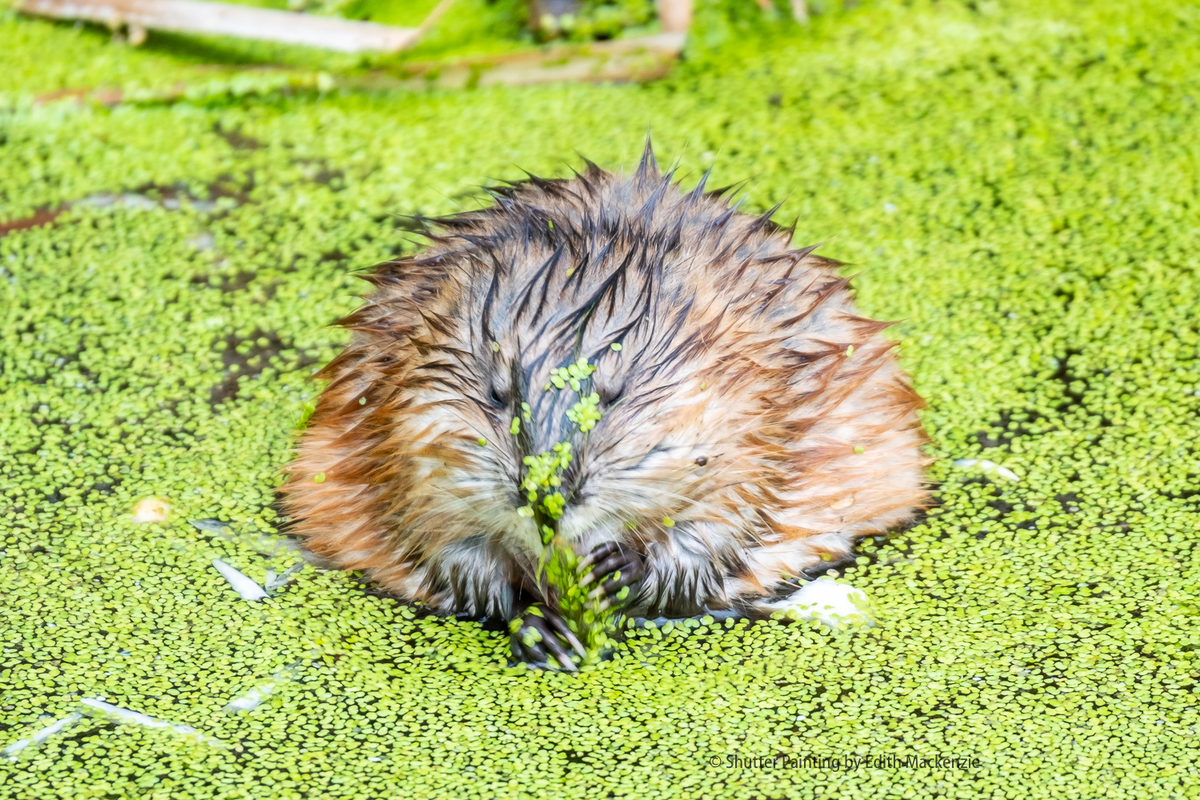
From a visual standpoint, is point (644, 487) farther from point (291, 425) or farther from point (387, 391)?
point (291, 425)

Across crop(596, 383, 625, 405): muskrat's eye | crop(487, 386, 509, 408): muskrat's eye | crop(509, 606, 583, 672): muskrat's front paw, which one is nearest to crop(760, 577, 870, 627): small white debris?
crop(509, 606, 583, 672): muskrat's front paw

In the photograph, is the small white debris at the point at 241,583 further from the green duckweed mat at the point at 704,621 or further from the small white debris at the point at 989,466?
the small white debris at the point at 989,466

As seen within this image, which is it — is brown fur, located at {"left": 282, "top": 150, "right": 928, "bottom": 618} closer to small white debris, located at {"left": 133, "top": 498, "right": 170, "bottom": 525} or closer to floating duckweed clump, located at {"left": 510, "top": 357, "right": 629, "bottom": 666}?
→ floating duckweed clump, located at {"left": 510, "top": 357, "right": 629, "bottom": 666}

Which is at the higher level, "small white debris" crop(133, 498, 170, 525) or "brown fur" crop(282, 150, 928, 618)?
"brown fur" crop(282, 150, 928, 618)

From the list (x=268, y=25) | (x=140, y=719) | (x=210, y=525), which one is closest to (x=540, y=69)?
(x=268, y=25)

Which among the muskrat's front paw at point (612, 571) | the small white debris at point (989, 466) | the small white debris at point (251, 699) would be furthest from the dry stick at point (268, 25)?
the small white debris at point (251, 699)

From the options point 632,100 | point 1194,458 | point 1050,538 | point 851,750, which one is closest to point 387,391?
point 851,750

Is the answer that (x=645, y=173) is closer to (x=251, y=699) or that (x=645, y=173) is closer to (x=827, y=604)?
(x=827, y=604)
